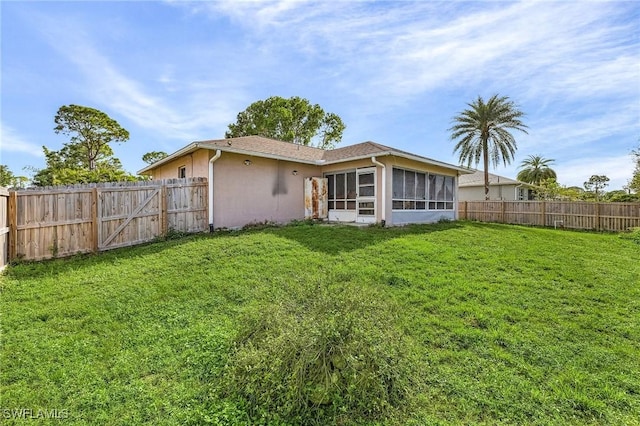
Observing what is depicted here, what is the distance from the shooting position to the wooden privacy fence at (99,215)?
6.23 meters

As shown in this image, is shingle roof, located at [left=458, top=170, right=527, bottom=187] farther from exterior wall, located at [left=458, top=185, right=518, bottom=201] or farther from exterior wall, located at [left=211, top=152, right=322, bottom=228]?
exterior wall, located at [left=211, top=152, right=322, bottom=228]

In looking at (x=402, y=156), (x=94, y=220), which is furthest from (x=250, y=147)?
(x=402, y=156)

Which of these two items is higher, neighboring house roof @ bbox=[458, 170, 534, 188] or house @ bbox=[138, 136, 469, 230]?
neighboring house roof @ bbox=[458, 170, 534, 188]

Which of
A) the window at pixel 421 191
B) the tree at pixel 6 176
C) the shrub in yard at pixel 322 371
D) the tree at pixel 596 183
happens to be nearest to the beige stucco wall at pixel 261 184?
the window at pixel 421 191

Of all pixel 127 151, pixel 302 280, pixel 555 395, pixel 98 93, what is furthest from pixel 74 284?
pixel 127 151

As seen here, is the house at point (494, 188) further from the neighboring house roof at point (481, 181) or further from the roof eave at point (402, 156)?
the roof eave at point (402, 156)

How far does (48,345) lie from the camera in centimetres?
349

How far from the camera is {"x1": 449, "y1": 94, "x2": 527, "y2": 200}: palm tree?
65.6 feet

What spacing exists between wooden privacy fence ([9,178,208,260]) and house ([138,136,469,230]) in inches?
33.8

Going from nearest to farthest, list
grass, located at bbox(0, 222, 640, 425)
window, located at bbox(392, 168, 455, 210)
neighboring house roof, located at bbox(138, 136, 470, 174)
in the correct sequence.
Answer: grass, located at bbox(0, 222, 640, 425) → neighboring house roof, located at bbox(138, 136, 470, 174) → window, located at bbox(392, 168, 455, 210)

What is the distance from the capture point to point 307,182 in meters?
12.2

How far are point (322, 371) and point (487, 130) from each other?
22.8m

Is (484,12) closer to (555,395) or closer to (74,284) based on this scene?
(555,395)

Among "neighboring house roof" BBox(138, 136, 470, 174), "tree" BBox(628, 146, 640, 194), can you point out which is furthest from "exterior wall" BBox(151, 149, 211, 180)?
"tree" BBox(628, 146, 640, 194)
